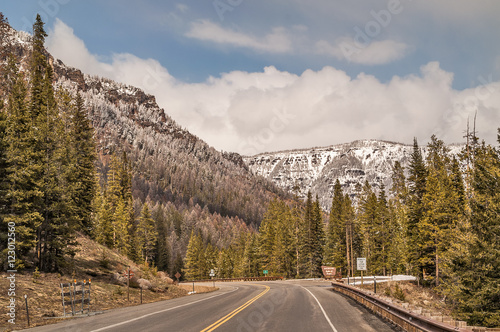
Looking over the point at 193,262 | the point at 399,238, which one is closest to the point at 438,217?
the point at 399,238

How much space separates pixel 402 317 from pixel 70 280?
22110mm

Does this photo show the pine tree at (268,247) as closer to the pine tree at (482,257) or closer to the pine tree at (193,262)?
the pine tree at (193,262)

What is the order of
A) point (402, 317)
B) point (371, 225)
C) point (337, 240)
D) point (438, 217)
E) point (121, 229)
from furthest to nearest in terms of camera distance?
point (337, 240) < point (371, 225) < point (121, 229) < point (438, 217) < point (402, 317)

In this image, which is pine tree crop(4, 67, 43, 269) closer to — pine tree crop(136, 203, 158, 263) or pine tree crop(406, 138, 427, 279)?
pine tree crop(406, 138, 427, 279)

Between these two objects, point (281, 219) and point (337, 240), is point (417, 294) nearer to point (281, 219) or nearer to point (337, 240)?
point (337, 240)

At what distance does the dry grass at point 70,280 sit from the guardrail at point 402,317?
47.8 feet

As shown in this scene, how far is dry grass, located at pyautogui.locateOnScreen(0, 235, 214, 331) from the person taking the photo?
17.1m

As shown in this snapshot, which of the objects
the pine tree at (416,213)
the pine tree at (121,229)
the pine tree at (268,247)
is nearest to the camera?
the pine tree at (416,213)

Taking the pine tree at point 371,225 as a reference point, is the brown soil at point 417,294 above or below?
below

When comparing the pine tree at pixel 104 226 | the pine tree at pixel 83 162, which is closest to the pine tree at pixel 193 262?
the pine tree at pixel 104 226

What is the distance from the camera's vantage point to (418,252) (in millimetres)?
44125

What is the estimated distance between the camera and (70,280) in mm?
25234

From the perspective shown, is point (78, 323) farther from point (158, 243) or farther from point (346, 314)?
point (158, 243)

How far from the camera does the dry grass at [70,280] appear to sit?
17.1 meters
